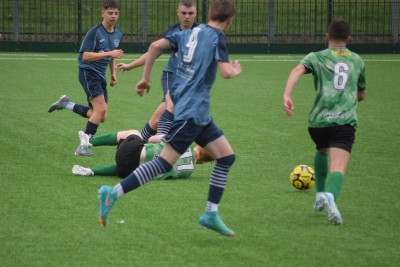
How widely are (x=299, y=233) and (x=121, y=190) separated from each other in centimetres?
145

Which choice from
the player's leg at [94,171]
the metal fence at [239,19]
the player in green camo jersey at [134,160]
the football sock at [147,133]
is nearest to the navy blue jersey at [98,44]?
the football sock at [147,133]

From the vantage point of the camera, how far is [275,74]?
22.4m

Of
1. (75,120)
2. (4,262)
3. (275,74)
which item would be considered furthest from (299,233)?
(275,74)

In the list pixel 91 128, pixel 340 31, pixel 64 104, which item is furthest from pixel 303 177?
pixel 64 104

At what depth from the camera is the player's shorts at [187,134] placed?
7.23 m

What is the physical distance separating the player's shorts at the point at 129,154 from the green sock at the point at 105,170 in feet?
0.89

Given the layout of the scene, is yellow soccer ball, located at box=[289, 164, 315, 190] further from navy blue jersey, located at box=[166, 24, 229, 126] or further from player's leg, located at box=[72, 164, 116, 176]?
navy blue jersey, located at box=[166, 24, 229, 126]

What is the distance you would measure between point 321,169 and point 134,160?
6.98 ft

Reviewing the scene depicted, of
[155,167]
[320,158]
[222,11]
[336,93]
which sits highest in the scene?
[222,11]

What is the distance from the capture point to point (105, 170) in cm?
998

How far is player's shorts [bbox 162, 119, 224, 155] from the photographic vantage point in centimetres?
723

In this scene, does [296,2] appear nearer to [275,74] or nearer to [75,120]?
[275,74]

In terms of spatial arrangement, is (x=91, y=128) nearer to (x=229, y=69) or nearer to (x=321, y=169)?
(x=321, y=169)

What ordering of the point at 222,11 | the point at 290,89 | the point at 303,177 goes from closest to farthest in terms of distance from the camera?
the point at 222,11, the point at 290,89, the point at 303,177
